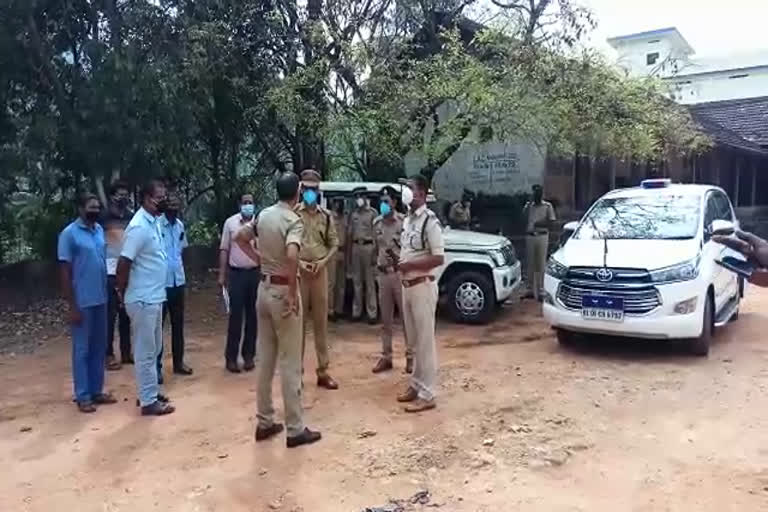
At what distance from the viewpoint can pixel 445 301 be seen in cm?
952

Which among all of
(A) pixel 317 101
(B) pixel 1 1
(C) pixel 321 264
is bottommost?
(C) pixel 321 264

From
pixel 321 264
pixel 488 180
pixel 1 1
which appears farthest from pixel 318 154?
pixel 321 264

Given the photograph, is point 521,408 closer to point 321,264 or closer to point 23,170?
point 321,264

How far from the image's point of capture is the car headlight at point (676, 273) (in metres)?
7.05

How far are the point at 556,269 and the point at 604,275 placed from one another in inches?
23.9

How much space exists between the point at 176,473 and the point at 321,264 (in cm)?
224

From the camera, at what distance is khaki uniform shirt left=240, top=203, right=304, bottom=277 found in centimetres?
494

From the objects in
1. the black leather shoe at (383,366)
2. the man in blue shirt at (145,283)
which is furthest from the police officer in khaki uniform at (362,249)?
the man in blue shirt at (145,283)

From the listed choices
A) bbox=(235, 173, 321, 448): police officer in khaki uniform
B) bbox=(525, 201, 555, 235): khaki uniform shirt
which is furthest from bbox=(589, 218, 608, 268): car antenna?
bbox=(235, 173, 321, 448): police officer in khaki uniform

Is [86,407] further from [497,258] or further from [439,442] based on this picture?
[497,258]

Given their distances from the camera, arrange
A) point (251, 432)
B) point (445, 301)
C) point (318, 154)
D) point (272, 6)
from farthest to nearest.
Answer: point (318, 154) → point (272, 6) → point (445, 301) → point (251, 432)

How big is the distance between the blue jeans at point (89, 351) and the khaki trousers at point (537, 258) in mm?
6576

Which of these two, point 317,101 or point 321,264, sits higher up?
point 317,101

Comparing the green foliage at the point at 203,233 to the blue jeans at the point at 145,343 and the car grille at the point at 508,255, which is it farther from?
the blue jeans at the point at 145,343
